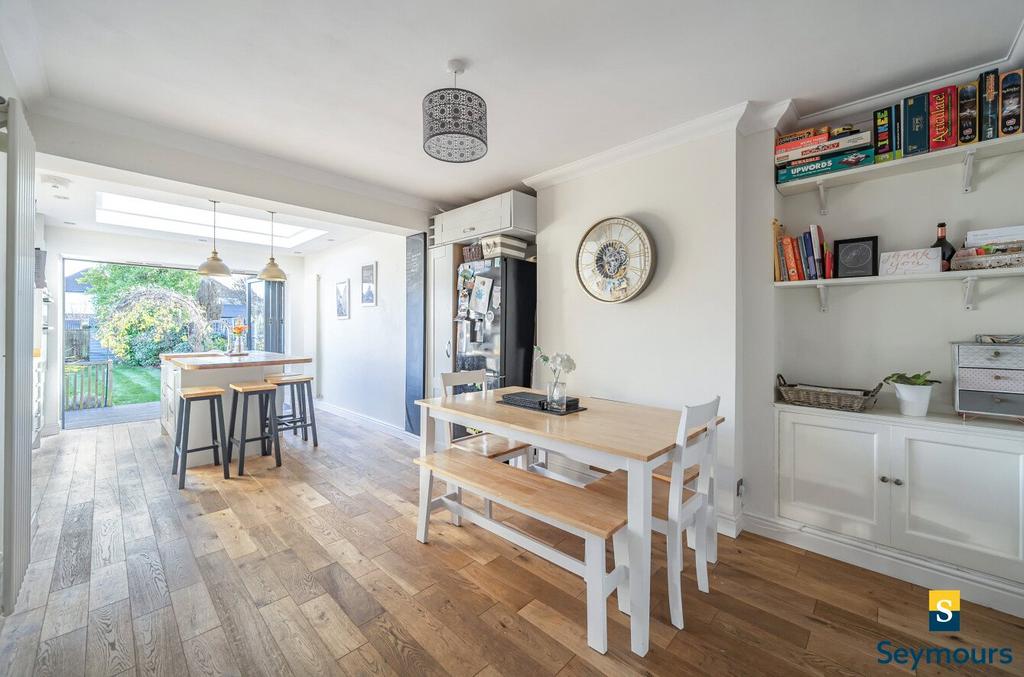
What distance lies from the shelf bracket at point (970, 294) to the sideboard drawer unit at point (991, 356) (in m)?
0.28

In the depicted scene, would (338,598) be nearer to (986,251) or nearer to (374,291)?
(986,251)

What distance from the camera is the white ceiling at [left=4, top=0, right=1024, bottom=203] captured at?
1.63m

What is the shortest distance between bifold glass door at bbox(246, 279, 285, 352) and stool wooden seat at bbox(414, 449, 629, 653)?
555 cm

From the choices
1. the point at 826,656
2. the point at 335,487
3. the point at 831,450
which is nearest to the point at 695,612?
the point at 826,656

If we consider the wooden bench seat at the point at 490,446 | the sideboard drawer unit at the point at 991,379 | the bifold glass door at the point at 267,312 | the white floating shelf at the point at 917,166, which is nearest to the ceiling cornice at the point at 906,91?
the white floating shelf at the point at 917,166

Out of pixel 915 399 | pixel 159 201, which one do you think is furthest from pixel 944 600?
pixel 159 201

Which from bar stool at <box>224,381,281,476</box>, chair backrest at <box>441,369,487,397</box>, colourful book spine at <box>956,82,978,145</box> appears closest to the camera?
colourful book spine at <box>956,82,978,145</box>

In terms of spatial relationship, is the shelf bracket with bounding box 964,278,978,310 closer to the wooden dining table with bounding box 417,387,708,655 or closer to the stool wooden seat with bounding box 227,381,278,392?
the wooden dining table with bounding box 417,387,708,655

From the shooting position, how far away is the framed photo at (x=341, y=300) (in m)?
5.66

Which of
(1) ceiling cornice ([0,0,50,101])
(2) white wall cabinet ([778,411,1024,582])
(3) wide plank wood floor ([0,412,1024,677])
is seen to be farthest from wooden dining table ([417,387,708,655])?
(1) ceiling cornice ([0,0,50,101])

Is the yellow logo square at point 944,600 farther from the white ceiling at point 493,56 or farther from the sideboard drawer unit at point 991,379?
the white ceiling at point 493,56

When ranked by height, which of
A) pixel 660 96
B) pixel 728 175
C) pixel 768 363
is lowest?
pixel 768 363

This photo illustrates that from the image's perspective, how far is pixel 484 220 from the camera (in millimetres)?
3557

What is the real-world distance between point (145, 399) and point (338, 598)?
21.7 feet
